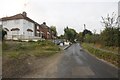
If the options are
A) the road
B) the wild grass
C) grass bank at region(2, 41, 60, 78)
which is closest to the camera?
the road

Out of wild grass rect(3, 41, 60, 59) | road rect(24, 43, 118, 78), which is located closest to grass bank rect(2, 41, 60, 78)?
wild grass rect(3, 41, 60, 59)

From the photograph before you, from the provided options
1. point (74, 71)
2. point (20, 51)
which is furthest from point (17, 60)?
point (20, 51)

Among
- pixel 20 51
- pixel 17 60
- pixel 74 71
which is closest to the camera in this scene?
pixel 74 71

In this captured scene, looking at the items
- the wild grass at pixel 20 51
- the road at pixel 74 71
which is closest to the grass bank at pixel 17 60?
the wild grass at pixel 20 51

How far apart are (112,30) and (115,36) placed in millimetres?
2653

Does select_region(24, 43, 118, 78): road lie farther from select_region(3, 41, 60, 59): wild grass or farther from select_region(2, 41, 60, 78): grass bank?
select_region(3, 41, 60, 59): wild grass

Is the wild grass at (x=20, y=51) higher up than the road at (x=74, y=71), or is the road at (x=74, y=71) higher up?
the wild grass at (x=20, y=51)

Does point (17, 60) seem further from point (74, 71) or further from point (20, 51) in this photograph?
point (20, 51)

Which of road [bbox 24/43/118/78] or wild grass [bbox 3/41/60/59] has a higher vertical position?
wild grass [bbox 3/41/60/59]

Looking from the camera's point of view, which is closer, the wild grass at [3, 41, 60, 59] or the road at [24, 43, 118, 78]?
the road at [24, 43, 118, 78]

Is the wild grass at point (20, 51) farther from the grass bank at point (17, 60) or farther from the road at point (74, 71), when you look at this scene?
the road at point (74, 71)

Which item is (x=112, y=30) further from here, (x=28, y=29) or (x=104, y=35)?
(x=28, y=29)

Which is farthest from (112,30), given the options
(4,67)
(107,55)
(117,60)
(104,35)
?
(4,67)

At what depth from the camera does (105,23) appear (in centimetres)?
3572
